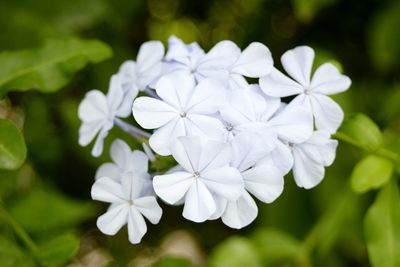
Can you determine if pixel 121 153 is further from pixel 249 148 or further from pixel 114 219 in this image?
pixel 249 148

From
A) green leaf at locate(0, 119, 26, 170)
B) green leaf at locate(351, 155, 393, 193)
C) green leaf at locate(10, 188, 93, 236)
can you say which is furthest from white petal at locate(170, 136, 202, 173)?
green leaf at locate(10, 188, 93, 236)

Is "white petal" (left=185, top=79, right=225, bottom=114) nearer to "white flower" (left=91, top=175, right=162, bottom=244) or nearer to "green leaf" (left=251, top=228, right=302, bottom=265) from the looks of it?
"white flower" (left=91, top=175, right=162, bottom=244)

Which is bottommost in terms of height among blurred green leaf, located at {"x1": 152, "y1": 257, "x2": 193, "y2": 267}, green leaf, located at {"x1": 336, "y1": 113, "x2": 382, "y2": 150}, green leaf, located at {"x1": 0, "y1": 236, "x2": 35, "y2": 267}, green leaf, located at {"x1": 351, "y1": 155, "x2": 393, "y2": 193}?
blurred green leaf, located at {"x1": 152, "y1": 257, "x2": 193, "y2": 267}

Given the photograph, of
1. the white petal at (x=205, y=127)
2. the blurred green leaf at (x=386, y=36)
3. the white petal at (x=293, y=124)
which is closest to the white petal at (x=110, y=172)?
the white petal at (x=205, y=127)

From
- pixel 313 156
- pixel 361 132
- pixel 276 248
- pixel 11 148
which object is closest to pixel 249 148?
pixel 313 156

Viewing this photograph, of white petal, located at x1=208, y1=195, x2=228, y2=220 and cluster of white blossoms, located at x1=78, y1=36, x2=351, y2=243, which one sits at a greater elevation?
cluster of white blossoms, located at x1=78, y1=36, x2=351, y2=243

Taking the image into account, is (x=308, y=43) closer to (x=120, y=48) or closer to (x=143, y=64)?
(x=120, y=48)
